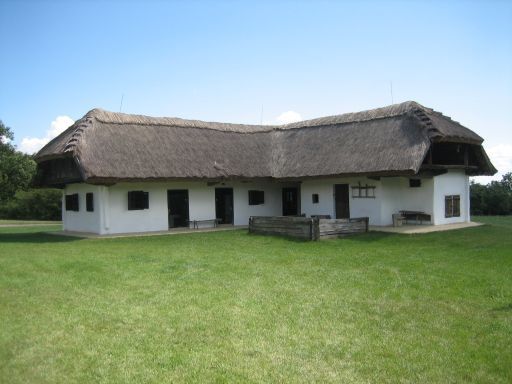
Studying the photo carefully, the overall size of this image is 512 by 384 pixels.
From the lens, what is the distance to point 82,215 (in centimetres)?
2086

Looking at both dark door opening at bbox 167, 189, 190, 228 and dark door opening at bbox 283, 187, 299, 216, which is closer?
dark door opening at bbox 167, 189, 190, 228

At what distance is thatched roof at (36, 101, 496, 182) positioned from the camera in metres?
18.6

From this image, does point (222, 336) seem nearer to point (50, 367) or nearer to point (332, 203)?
point (50, 367)

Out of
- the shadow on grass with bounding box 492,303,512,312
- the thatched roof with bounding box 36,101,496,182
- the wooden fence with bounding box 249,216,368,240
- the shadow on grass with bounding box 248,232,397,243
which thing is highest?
the thatched roof with bounding box 36,101,496,182

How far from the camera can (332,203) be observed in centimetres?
2178

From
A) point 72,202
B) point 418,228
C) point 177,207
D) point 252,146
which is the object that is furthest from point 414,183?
point 72,202

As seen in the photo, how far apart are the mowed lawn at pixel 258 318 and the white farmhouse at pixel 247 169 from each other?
6557 mm

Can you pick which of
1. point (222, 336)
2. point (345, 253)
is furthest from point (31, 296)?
point (345, 253)

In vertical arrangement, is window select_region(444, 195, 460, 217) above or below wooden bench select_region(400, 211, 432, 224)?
above

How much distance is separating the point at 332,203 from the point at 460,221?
5.21 m

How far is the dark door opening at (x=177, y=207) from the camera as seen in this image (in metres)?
21.2

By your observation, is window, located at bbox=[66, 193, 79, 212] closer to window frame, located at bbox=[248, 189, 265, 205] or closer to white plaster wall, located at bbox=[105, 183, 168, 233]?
white plaster wall, located at bbox=[105, 183, 168, 233]

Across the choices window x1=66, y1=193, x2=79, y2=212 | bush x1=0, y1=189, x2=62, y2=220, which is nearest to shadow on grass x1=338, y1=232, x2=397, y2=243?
window x1=66, y1=193, x2=79, y2=212

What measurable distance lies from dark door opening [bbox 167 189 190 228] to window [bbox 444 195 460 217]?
412 inches
